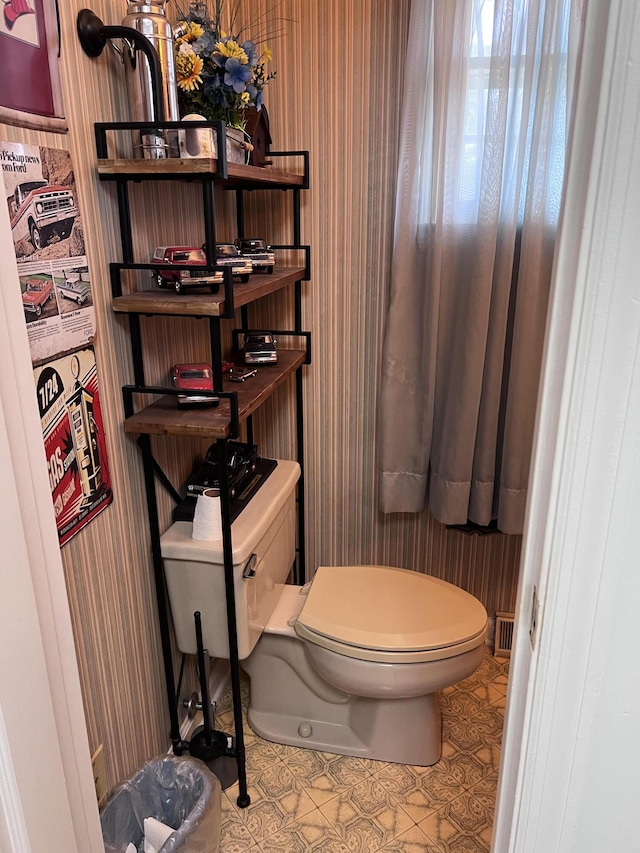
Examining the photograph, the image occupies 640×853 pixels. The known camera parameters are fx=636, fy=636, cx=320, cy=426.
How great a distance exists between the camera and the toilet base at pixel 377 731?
71.1 inches

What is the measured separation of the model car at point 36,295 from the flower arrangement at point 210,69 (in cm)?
54

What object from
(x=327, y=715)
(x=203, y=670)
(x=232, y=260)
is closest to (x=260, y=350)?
(x=232, y=260)

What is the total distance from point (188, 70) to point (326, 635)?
1.36 metres

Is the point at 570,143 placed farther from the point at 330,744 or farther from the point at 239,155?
the point at 330,744

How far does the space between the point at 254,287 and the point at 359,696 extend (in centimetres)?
116

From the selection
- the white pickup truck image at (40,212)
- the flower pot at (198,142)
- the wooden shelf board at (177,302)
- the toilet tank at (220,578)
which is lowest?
the toilet tank at (220,578)

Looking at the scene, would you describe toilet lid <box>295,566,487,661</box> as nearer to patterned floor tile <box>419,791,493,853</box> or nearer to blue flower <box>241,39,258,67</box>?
patterned floor tile <box>419,791,493,853</box>

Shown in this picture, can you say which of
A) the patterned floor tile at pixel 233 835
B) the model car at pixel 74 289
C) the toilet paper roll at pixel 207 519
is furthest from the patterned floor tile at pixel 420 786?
the model car at pixel 74 289

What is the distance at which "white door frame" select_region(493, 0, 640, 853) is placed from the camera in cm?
55

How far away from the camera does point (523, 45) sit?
63.4 inches

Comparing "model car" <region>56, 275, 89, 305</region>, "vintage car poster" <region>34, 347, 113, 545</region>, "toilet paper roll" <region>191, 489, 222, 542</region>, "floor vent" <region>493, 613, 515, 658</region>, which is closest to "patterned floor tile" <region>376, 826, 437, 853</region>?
"floor vent" <region>493, 613, 515, 658</region>

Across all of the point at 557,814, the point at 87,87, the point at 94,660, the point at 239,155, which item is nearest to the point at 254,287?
the point at 239,155

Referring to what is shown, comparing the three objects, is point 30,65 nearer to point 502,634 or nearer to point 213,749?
point 213,749

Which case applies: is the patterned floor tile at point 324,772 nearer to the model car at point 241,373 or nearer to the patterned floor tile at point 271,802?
the patterned floor tile at point 271,802
